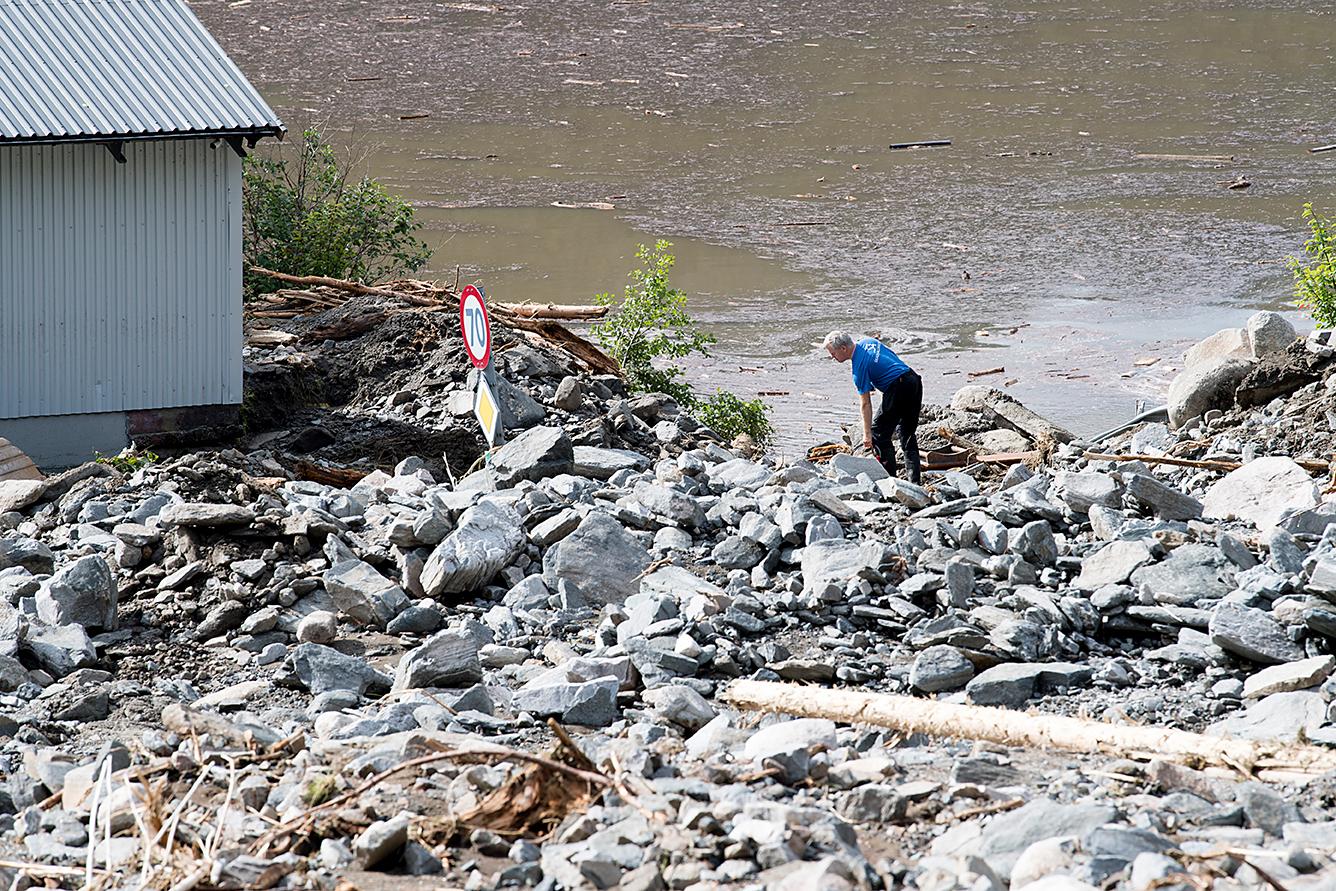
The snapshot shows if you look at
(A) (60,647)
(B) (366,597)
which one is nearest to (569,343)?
(B) (366,597)

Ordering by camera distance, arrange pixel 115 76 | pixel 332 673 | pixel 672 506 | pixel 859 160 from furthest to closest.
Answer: pixel 859 160
pixel 115 76
pixel 672 506
pixel 332 673

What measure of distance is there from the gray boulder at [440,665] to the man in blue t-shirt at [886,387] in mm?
5254

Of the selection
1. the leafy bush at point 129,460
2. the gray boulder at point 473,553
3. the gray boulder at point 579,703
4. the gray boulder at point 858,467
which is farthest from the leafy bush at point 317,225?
the gray boulder at point 579,703

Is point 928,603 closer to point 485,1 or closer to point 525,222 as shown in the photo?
point 525,222

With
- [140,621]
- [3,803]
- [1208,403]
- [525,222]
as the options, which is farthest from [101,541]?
[525,222]

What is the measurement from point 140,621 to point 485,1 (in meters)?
32.2

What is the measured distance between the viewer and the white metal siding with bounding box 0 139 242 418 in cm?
1191

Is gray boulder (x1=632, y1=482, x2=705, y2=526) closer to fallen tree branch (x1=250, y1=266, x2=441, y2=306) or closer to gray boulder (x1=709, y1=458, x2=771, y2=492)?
gray boulder (x1=709, y1=458, x2=771, y2=492)

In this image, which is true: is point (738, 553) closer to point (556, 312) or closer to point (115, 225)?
point (115, 225)

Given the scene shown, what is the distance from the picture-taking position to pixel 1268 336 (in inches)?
537

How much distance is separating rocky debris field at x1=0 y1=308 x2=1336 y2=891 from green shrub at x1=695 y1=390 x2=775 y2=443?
2.65m

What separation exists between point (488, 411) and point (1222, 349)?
754 centimetres

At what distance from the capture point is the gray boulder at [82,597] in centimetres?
753

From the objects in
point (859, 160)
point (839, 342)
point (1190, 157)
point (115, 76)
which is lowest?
point (839, 342)
